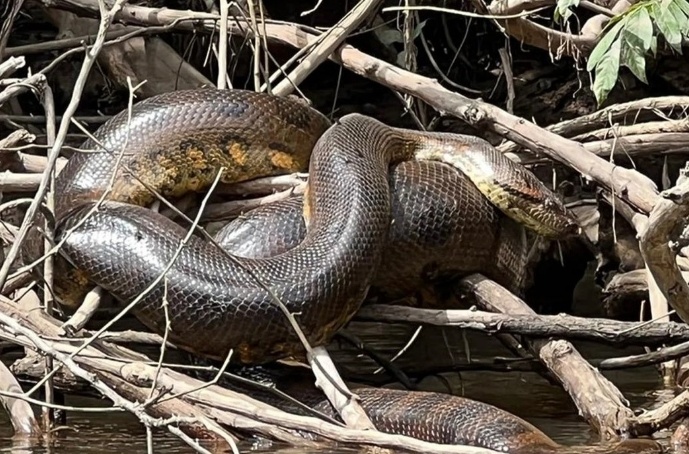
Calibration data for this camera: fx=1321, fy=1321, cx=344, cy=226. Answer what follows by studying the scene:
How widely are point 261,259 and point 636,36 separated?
1.86m

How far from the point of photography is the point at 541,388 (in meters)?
6.32

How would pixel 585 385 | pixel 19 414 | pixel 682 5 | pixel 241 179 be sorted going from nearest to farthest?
pixel 682 5 < pixel 585 385 < pixel 19 414 < pixel 241 179

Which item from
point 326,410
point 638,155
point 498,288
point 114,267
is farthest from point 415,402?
point 638,155

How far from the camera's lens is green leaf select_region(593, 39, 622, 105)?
4141mm

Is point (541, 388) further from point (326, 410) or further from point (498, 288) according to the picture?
Result: point (326, 410)

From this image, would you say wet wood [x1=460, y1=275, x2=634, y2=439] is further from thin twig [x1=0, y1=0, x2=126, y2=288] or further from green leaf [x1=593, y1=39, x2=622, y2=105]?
thin twig [x1=0, y1=0, x2=126, y2=288]

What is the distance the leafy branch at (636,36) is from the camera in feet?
13.1

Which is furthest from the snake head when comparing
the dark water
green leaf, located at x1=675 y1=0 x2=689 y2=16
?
green leaf, located at x1=675 y1=0 x2=689 y2=16

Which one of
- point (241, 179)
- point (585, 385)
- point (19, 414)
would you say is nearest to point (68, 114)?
point (19, 414)

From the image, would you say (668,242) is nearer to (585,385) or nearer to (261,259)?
(585,385)

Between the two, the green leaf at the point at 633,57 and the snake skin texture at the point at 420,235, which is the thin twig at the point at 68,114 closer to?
the snake skin texture at the point at 420,235

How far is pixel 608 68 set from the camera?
420 centimetres

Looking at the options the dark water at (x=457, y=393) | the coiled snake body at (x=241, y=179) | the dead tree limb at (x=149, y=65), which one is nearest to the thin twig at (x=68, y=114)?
the coiled snake body at (x=241, y=179)

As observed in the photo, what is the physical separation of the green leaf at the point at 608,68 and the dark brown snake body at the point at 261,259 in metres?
1.32
